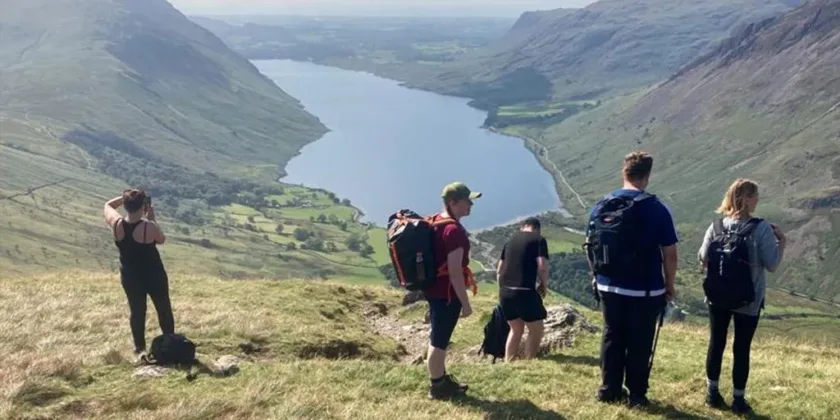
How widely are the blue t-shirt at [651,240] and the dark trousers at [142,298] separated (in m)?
9.06

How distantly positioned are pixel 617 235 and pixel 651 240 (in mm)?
489

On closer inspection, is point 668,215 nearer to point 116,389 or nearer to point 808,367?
point 808,367

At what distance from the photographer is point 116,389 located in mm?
11648

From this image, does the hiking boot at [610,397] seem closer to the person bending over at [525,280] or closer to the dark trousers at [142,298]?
the person bending over at [525,280]

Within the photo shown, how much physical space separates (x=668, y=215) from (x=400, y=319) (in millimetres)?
14468

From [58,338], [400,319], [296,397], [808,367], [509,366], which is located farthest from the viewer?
[400,319]

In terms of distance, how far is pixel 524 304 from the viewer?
45.6 ft

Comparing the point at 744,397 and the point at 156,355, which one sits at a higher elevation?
the point at 744,397

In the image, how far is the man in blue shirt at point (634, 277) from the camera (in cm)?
1036

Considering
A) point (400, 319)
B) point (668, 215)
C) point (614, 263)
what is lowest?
point (400, 319)

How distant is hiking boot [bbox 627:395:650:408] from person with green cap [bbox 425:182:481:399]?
8.79ft

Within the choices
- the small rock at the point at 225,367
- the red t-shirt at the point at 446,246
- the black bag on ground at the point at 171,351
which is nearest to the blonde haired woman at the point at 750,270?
the red t-shirt at the point at 446,246

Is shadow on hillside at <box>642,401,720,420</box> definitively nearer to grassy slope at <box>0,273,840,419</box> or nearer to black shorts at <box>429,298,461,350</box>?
grassy slope at <box>0,273,840,419</box>

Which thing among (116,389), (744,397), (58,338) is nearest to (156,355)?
(116,389)
